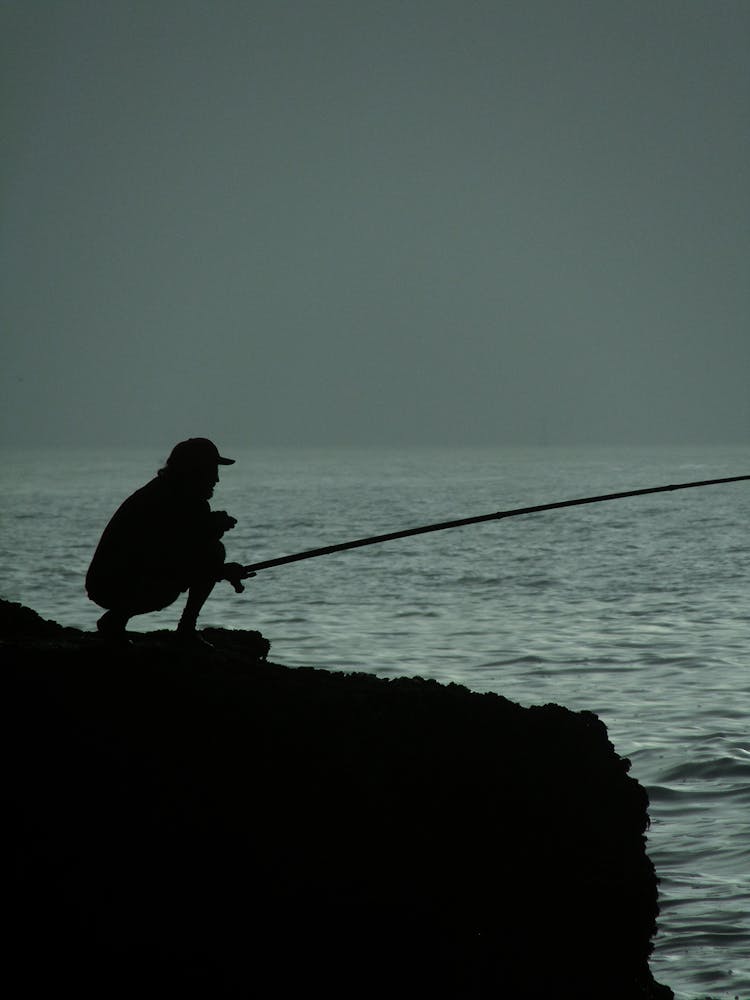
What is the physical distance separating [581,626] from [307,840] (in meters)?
13.5

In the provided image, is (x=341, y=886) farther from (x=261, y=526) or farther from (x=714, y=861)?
(x=261, y=526)

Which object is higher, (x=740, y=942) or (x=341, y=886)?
(x=341, y=886)

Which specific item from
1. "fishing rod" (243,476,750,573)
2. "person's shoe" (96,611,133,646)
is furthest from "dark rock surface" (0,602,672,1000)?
"fishing rod" (243,476,750,573)

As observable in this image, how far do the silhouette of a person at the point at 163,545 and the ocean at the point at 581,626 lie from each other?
10.6 feet

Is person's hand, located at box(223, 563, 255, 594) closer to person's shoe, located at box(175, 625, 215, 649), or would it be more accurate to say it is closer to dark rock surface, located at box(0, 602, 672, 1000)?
person's shoe, located at box(175, 625, 215, 649)

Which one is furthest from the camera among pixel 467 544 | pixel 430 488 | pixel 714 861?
pixel 430 488

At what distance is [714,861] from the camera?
786cm

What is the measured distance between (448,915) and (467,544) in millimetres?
33222

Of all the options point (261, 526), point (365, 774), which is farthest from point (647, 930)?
point (261, 526)

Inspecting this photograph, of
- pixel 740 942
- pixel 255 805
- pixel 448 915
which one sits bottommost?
pixel 740 942

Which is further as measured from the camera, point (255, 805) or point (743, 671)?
point (743, 671)

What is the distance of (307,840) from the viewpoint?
5152 mm

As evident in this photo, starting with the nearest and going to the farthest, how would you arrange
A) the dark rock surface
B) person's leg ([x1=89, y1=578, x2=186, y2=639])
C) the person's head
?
the dark rock surface → person's leg ([x1=89, y1=578, x2=186, y2=639]) → the person's head

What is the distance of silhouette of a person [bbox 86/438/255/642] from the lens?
632 cm
